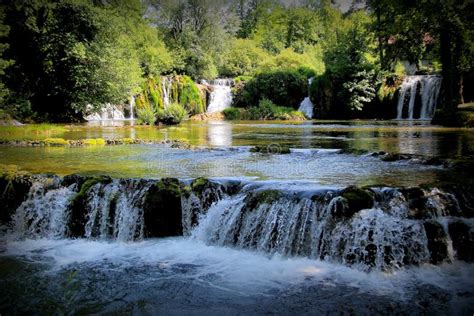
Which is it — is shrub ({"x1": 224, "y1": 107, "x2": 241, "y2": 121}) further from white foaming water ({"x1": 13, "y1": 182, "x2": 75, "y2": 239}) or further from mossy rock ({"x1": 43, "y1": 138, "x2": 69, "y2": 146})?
white foaming water ({"x1": 13, "y1": 182, "x2": 75, "y2": 239})

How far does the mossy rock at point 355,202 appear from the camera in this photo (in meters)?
5.66

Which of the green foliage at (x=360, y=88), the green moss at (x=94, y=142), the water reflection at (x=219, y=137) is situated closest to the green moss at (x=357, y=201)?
the water reflection at (x=219, y=137)

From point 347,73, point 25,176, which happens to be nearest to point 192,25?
point 347,73

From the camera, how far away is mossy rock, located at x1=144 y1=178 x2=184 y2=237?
6.68 metres

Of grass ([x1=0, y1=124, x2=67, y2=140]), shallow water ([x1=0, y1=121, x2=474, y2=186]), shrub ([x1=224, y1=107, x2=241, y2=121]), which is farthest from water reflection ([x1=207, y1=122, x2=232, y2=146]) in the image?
shrub ([x1=224, y1=107, x2=241, y2=121])

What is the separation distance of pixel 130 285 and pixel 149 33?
133 feet

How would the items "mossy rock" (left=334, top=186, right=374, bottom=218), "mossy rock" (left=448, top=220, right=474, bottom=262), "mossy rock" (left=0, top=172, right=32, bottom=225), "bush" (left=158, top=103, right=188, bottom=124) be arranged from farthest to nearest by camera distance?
"bush" (left=158, top=103, right=188, bottom=124) → "mossy rock" (left=0, top=172, right=32, bottom=225) → "mossy rock" (left=334, top=186, right=374, bottom=218) → "mossy rock" (left=448, top=220, right=474, bottom=262)

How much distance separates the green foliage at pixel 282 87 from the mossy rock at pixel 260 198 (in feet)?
116

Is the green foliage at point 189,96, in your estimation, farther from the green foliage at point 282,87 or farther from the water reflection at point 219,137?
the water reflection at point 219,137

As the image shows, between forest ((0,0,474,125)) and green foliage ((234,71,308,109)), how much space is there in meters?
0.10

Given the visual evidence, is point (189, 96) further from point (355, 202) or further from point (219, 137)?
point (355, 202)

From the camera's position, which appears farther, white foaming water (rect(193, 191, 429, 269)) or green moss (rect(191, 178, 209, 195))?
green moss (rect(191, 178, 209, 195))

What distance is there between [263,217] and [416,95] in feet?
93.9

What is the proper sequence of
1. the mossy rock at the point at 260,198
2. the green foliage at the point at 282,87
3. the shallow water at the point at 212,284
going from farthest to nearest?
the green foliage at the point at 282,87 < the mossy rock at the point at 260,198 < the shallow water at the point at 212,284
